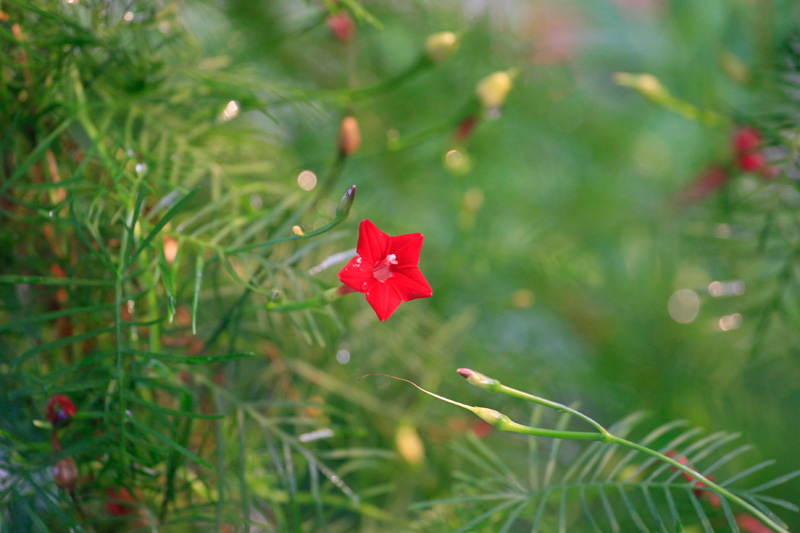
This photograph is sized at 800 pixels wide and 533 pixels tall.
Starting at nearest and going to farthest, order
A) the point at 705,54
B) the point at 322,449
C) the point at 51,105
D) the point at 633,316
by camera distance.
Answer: the point at 51,105 < the point at 322,449 < the point at 633,316 < the point at 705,54

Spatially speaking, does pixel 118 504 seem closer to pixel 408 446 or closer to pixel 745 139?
pixel 408 446

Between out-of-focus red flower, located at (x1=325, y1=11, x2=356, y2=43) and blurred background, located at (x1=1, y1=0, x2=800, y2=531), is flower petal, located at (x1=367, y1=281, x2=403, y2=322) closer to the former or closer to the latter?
blurred background, located at (x1=1, y1=0, x2=800, y2=531)

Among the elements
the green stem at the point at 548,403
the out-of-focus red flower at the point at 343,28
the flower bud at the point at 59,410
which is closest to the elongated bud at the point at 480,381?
the green stem at the point at 548,403

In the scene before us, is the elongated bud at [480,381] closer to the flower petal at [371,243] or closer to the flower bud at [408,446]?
the flower petal at [371,243]

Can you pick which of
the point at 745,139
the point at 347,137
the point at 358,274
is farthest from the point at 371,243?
the point at 745,139

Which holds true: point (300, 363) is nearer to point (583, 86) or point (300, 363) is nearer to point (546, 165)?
point (546, 165)

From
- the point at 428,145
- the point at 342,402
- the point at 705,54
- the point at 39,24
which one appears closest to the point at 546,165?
the point at 428,145

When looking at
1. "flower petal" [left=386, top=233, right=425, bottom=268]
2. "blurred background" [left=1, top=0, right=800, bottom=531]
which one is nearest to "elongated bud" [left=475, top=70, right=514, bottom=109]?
"blurred background" [left=1, top=0, right=800, bottom=531]

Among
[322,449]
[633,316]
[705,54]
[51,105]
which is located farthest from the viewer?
[705,54]
